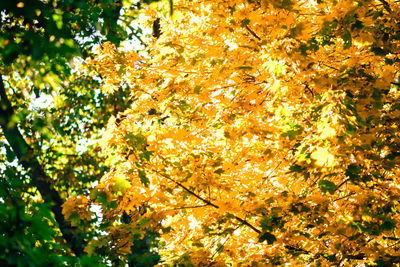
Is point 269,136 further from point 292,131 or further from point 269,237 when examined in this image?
point 269,237

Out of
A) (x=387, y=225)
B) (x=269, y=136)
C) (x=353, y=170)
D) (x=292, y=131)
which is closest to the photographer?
(x=353, y=170)

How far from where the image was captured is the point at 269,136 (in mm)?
5605

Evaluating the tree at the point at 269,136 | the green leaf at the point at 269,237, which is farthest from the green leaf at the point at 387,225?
the green leaf at the point at 269,237

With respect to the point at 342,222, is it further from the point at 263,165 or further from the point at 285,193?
the point at 263,165

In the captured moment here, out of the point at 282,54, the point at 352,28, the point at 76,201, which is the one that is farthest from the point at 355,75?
the point at 76,201

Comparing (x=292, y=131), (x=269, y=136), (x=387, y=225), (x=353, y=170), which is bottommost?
(x=387, y=225)

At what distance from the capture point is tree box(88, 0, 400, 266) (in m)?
4.51

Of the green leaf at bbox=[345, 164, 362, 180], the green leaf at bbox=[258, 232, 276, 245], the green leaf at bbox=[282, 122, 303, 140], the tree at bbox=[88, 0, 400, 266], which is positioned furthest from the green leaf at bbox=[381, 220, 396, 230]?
the green leaf at bbox=[282, 122, 303, 140]

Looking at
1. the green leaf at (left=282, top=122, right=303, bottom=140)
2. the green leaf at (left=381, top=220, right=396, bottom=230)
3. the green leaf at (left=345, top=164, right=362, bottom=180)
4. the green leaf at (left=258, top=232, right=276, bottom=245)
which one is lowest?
the green leaf at (left=381, top=220, right=396, bottom=230)

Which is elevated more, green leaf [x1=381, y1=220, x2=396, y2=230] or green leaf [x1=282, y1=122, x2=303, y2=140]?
green leaf [x1=282, y1=122, x2=303, y2=140]

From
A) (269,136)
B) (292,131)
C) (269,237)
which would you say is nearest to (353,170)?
(292,131)

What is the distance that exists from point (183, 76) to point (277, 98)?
1633mm

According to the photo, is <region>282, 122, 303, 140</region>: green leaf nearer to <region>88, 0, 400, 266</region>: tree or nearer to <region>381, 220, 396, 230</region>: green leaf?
<region>88, 0, 400, 266</region>: tree

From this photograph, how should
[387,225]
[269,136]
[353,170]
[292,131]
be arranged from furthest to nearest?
[269,136] < [292,131] < [387,225] < [353,170]
